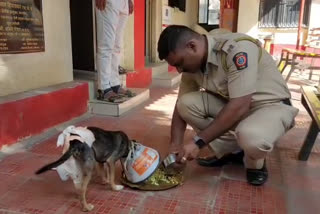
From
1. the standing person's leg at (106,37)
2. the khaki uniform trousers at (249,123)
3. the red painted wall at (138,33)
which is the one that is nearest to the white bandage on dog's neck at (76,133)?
the khaki uniform trousers at (249,123)

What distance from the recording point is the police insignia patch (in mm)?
1686

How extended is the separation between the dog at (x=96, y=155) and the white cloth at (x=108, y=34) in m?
1.51

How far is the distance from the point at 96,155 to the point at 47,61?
1.64 metres

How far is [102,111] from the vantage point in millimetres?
3336

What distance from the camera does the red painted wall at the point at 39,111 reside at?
231 cm

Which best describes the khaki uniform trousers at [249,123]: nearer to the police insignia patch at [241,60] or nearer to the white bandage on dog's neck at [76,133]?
the police insignia patch at [241,60]

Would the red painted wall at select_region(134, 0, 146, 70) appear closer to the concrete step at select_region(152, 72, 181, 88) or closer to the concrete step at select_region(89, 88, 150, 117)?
the concrete step at select_region(152, 72, 181, 88)

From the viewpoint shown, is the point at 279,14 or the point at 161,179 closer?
the point at 161,179

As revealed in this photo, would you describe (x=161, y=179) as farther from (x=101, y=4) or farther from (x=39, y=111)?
(x=101, y=4)

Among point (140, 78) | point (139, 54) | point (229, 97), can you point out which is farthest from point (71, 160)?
point (139, 54)

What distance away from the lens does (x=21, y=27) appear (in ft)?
8.37

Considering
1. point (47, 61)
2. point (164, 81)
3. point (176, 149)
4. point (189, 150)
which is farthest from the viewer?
point (164, 81)

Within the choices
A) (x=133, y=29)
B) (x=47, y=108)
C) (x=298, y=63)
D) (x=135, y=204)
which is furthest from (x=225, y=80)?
(x=298, y=63)

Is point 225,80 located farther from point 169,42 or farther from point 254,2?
point 254,2
